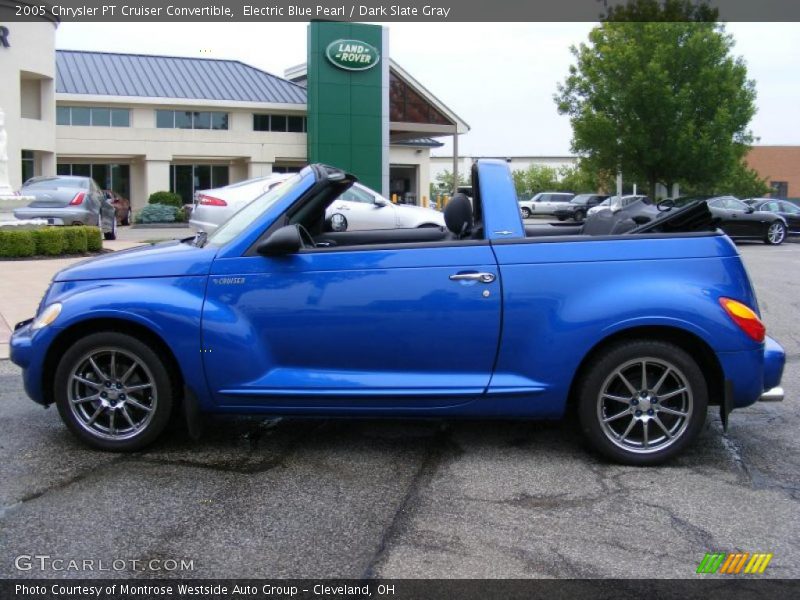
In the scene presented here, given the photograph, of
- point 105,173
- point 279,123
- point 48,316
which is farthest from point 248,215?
point 105,173

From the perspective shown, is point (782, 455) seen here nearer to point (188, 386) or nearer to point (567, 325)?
point (567, 325)

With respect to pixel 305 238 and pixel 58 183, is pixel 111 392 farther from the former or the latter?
pixel 58 183

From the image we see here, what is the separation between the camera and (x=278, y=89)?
4709 cm

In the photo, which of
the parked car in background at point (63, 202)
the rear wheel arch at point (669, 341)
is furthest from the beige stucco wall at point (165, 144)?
the rear wheel arch at point (669, 341)

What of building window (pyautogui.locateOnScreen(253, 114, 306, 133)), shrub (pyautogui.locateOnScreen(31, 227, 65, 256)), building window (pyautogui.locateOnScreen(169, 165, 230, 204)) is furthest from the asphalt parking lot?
building window (pyautogui.locateOnScreen(253, 114, 306, 133))

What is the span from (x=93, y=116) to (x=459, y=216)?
136ft

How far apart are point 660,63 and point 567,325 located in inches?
1189

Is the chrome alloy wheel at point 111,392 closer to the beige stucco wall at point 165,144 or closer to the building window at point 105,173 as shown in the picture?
the beige stucco wall at point 165,144

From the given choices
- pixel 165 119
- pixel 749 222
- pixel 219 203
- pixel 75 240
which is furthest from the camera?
pixel 165 119

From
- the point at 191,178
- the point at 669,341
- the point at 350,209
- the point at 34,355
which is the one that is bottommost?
the point at 34,355

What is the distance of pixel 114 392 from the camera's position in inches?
200

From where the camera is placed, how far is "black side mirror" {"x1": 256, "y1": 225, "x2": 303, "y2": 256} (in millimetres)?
4898

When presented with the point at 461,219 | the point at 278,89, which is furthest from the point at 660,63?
the point at 461,219

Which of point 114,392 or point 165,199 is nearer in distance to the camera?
point 114,392
